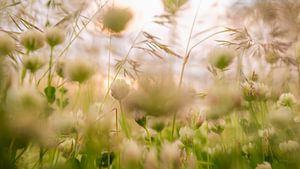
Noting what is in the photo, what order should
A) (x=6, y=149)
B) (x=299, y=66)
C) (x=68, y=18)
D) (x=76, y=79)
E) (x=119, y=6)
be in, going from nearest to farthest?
(x=6, y=149)
(x=76, y=79)
(x=119, y=6)
(x=68, y=18)
(x=299, y=66)

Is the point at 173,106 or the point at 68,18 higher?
the point at 68,18

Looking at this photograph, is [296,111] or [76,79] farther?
[296,111]

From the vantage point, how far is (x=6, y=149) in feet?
1.22

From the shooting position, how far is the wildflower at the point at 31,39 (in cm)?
82

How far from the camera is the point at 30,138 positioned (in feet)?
1.25

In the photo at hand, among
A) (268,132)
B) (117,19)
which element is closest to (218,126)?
(268,132)

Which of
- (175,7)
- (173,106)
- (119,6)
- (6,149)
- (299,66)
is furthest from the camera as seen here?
(299,66)

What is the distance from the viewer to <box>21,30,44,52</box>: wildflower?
82 cm

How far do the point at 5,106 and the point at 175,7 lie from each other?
0.67 m

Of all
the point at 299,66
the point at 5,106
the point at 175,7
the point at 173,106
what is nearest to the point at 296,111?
the point at 299,66

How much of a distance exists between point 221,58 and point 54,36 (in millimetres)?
369

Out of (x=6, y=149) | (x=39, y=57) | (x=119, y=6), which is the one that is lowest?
(x=6, y=149)

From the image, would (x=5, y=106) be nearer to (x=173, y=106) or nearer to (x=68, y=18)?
(x=173, y=106)

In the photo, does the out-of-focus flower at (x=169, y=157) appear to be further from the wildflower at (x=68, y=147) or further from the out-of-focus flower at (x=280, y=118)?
the out-of-focus flower at (x=280, y=118)
